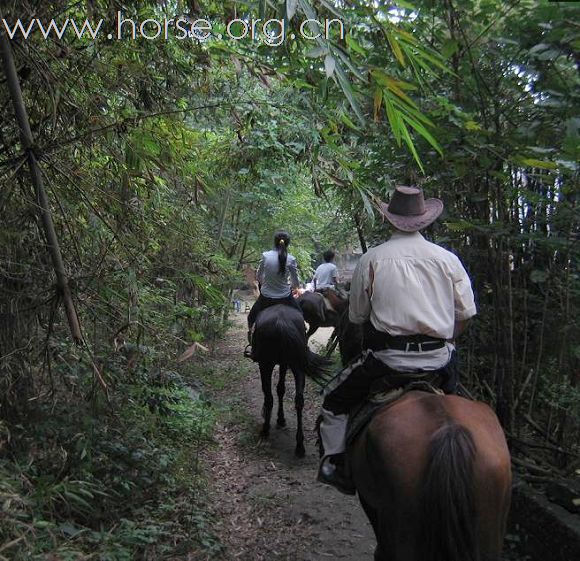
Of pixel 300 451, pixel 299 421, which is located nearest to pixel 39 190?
pixel 299 421

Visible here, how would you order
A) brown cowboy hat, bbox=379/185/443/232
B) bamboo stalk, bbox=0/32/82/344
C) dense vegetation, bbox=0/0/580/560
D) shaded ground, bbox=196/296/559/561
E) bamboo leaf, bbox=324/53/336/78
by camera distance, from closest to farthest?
bamboo leaf, bbox=324/53/336/78 < bamboo stalk, bbox=0/32/82/344 < dense vegetation, bbox=0/0/580/560 < brown cowboy hat, bbox=379/185/443/232 < shaded ground, bbox=196/296/559/561

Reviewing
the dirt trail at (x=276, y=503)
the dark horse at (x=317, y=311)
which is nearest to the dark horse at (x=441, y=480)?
the dirt trail at (x=276, y=503)

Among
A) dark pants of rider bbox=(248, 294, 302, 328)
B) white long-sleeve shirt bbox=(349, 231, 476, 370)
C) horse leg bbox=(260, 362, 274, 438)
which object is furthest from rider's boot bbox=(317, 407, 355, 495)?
dark pants of rider bbox=(248, 294, 302, 328)

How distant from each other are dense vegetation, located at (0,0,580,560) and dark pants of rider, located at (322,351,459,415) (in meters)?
0.96

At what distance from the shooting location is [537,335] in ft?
14.3

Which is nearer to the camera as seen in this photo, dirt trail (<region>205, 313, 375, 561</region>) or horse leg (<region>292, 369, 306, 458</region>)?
dirt trail (<region>205, 313, 375, 561</region>)

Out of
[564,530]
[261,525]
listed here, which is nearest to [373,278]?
[564,530]

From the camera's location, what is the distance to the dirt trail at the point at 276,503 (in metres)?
4.29

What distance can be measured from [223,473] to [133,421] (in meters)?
1.28

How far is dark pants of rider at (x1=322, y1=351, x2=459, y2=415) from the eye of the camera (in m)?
3.17

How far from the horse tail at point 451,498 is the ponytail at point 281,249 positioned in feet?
15.1

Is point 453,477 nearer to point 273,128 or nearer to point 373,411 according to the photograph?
point 373,411

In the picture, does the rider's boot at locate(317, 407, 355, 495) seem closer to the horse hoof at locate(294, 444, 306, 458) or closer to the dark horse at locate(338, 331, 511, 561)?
the dark horse at locate(338, 331, 511, 561)

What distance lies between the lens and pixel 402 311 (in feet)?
10.2
